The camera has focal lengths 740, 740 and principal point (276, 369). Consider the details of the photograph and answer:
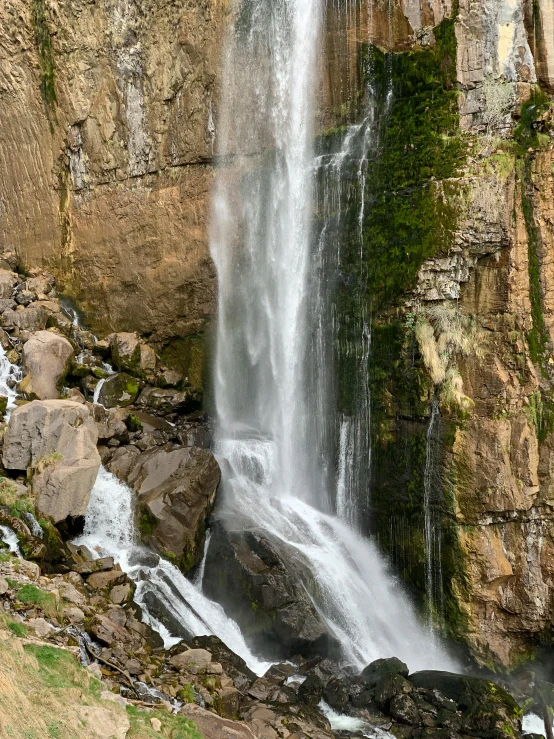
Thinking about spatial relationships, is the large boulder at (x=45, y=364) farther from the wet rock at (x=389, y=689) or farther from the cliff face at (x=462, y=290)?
the wet rock at (x=389, y=689)

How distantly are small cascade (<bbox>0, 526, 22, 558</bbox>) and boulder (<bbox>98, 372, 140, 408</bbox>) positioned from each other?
5.70m

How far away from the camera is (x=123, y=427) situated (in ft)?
51.1

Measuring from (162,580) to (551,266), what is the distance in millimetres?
8845

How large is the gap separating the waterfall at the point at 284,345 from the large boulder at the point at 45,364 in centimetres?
380

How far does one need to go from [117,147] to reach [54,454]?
390 inches

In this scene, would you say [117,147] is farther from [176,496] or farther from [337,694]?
[337,694]

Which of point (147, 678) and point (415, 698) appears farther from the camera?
point (415, 698)

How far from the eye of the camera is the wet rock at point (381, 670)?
37.6 feet

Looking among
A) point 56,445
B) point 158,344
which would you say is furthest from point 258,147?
point 56,445

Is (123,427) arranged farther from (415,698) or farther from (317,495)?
(415,698)

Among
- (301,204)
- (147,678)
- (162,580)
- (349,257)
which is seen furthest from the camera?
(301,204)

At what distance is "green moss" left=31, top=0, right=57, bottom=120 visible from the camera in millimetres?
19938

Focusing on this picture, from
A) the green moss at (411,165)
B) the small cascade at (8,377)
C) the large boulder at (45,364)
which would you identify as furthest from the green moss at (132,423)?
the green moss at (411,165)

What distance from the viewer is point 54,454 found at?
12.8 m
